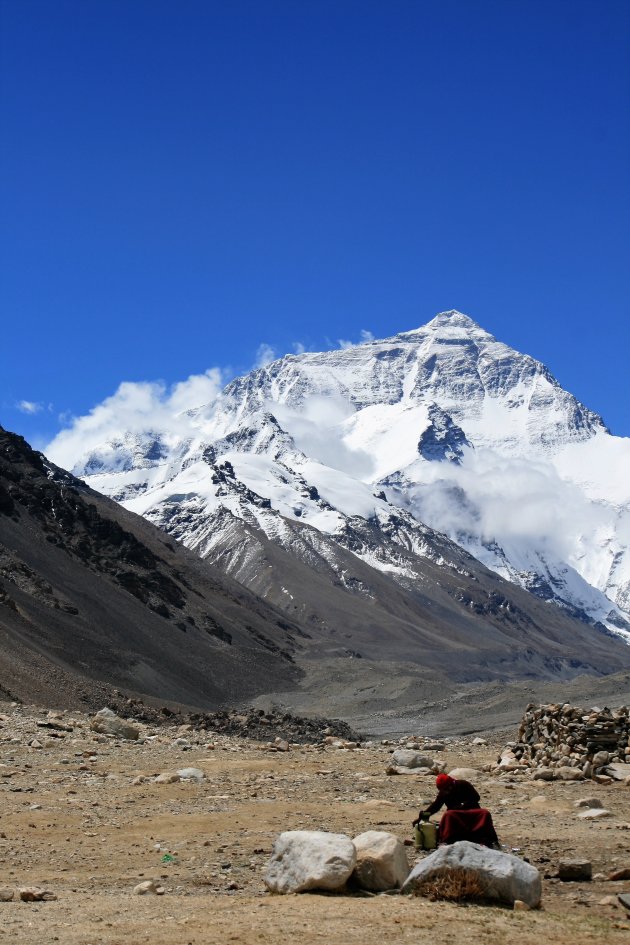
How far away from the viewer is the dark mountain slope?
8238cm

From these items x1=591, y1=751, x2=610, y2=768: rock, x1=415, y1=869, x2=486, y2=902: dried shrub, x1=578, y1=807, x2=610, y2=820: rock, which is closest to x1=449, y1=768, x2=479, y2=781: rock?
x1=591, y1=751, x2=610, y2=768: rock

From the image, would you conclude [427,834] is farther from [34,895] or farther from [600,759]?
[600,759]

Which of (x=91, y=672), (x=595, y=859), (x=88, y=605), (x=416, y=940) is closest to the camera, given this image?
(x=416, y=940)

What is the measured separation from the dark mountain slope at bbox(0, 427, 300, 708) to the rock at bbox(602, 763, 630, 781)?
4010 centimetres

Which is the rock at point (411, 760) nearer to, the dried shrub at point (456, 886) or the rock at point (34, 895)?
the dried shrub at point (456, 886)

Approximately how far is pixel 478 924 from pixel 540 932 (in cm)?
63

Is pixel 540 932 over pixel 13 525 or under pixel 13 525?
under

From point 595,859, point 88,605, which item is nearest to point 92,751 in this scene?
point 595,859

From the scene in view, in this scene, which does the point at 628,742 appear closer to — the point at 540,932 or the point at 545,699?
the point at 540,932

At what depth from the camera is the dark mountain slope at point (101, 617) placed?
8238 centimetres

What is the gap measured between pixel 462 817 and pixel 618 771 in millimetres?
11756

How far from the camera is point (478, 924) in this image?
11.8 m

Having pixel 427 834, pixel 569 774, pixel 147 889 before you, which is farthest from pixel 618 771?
pixel 147 889

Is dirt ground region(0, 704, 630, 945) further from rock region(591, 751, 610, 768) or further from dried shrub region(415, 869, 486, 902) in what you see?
rock region(591, 751, 610, 768)
